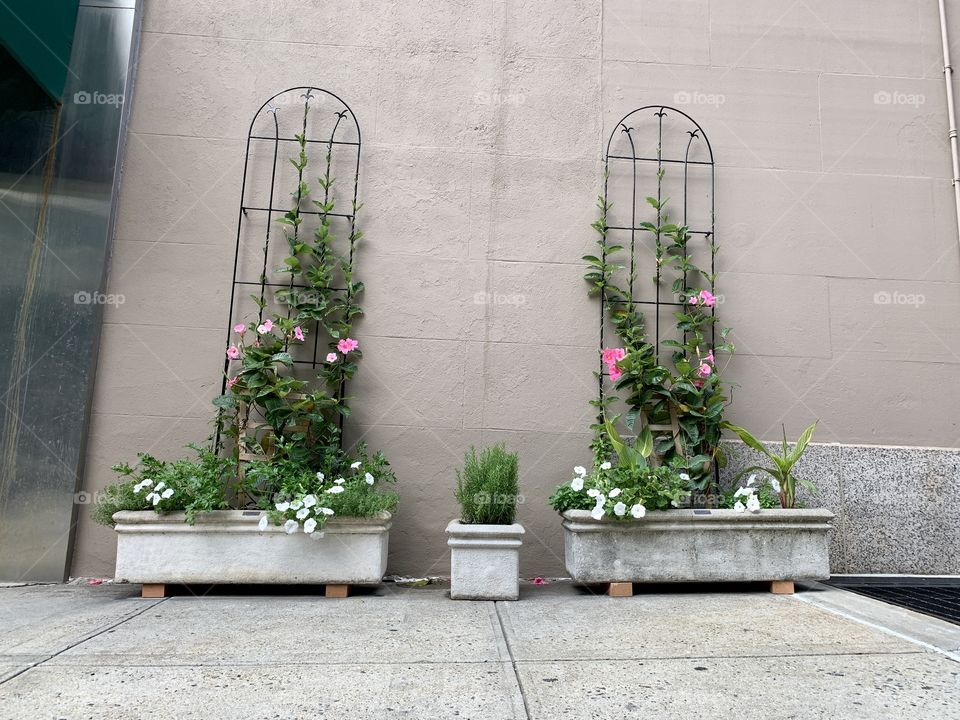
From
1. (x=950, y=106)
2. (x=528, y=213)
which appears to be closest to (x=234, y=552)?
(x=528, y=213)

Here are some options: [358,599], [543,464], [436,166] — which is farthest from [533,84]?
[358,599]

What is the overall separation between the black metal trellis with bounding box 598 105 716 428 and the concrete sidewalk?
183 centimetres

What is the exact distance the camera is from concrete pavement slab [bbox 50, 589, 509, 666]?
75.9 inches

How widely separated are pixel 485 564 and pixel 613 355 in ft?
4.07

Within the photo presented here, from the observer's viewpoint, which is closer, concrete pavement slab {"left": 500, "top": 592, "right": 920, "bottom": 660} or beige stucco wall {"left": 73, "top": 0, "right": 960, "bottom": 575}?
concrete pavement slab {"left": 500, "top": 592, "right": 920, "bottom": 660}

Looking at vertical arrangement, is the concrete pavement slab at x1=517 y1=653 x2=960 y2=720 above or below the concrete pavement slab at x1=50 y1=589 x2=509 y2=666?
above

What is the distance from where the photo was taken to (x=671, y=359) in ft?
11.7

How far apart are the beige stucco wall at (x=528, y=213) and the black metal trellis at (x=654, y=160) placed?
8 centimetres

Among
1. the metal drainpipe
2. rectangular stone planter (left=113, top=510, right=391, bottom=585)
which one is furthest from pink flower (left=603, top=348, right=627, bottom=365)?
the metal drainpipe

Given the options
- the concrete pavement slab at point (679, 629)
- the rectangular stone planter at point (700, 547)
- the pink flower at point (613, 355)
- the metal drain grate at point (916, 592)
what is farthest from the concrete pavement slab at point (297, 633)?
the metal drain grate at point (916, 592)

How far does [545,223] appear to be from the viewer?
12.0ft

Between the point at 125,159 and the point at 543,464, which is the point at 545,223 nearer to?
the point at 543,464

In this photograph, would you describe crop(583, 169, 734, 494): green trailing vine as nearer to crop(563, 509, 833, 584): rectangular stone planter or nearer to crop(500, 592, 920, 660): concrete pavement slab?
crop(563, 509, 833, 584): rectangular stone planter

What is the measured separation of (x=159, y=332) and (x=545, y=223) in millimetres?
2168
